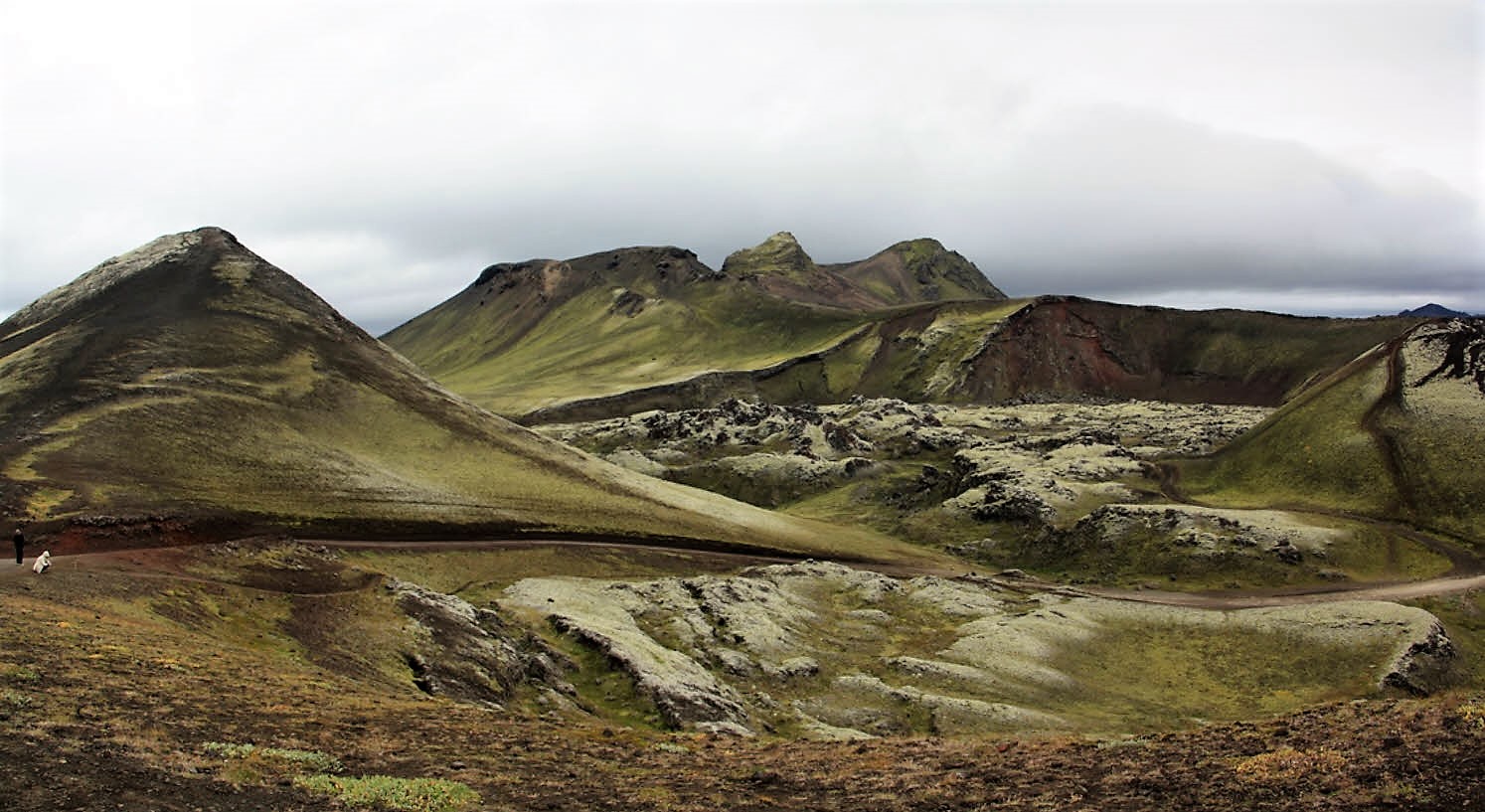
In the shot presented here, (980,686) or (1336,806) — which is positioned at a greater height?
(1336,806)

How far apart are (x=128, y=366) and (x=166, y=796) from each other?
107m

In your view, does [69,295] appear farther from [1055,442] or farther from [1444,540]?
[1444,540]

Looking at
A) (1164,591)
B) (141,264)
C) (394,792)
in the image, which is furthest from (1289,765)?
(141,264)

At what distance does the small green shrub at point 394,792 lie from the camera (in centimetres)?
2434

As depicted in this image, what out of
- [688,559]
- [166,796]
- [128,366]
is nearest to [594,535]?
[688,559]

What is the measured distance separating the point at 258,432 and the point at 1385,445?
15727 cm

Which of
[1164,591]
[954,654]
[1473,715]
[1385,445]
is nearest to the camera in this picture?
[1473,715]

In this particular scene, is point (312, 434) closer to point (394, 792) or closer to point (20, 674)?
point (20, 674)

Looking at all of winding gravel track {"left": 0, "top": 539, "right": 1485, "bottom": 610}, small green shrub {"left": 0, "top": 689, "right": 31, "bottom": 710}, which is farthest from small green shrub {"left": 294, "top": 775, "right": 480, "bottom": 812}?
winding gravel track {"left": 0, "top": 539, "right": 1485, "bottom": 610}

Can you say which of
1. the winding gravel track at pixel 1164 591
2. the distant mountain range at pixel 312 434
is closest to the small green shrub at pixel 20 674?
the distant mountain range at pixel 312 434

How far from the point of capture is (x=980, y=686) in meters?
72.1

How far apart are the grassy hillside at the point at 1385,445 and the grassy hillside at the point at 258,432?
64416mm

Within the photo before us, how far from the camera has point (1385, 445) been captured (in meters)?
128

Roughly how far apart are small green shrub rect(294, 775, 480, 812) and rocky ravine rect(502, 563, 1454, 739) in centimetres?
3011
